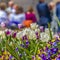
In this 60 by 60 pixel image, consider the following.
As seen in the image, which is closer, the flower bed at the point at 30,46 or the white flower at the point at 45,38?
the flower bed at the point at 30,46

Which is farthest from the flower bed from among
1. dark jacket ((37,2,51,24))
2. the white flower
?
dark jacket ((37,2,51,24))

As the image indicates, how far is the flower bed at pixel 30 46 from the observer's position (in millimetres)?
3203

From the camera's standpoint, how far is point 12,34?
4.24 meters

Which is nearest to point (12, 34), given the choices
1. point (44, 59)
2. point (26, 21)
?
point (44, 59)

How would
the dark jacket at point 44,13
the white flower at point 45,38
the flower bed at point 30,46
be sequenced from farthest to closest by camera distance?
the dark jacket at point 44,13
the white flower at point 45,38
the flower bed at point 30,46

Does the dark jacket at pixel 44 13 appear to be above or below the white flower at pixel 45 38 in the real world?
below

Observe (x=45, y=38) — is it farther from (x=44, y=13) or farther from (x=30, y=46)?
(x=44, y=13)

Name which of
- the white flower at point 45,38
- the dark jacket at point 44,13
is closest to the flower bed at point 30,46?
the white flower at point 45,38

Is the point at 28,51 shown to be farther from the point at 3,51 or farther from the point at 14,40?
the point at 14,40

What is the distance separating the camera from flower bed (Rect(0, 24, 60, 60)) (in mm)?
3203

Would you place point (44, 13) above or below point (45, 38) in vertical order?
below

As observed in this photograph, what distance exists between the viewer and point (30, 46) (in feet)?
12.0

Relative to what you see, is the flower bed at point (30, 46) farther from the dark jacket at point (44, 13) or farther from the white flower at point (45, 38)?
the dark jacket at point (44, 13)

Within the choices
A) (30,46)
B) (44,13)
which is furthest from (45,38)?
(44,13)
